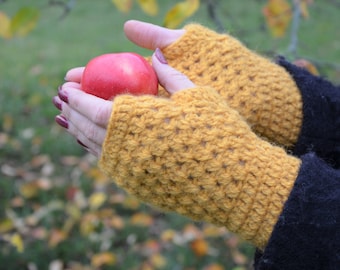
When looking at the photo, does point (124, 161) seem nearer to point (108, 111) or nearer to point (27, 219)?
point (108, 111)

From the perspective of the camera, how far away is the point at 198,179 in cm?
89

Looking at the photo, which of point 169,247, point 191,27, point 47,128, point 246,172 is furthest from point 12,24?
point 47,128

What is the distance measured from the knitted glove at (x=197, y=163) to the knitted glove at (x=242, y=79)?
0.21 m

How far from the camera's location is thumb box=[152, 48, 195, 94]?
987 millimetres

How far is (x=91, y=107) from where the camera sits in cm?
91

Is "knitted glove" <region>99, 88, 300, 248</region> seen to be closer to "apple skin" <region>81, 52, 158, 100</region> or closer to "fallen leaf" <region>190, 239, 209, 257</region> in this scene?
"apple skin" <region>81, 52, 158, 100</region>

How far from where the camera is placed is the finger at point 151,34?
3.80 feet

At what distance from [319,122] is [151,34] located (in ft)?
1.50

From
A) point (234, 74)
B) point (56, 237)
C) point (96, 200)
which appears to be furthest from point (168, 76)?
point (96, 200)

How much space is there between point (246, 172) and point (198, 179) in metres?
0.09

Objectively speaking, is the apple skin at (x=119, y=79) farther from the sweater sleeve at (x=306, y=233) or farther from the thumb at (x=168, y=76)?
the sweater sleeve at (x=306, y=233)

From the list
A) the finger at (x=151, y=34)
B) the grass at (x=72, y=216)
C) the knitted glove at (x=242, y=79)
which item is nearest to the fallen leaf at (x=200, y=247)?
the grass at (x=72, y=216)

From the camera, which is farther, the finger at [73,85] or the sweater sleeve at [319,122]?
the sweater sleeve at [319,122]

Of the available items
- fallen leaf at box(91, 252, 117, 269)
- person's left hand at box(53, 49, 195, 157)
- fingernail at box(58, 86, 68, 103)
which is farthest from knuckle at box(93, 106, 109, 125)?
fallen leaf at box(91, 252, 117, 269)
